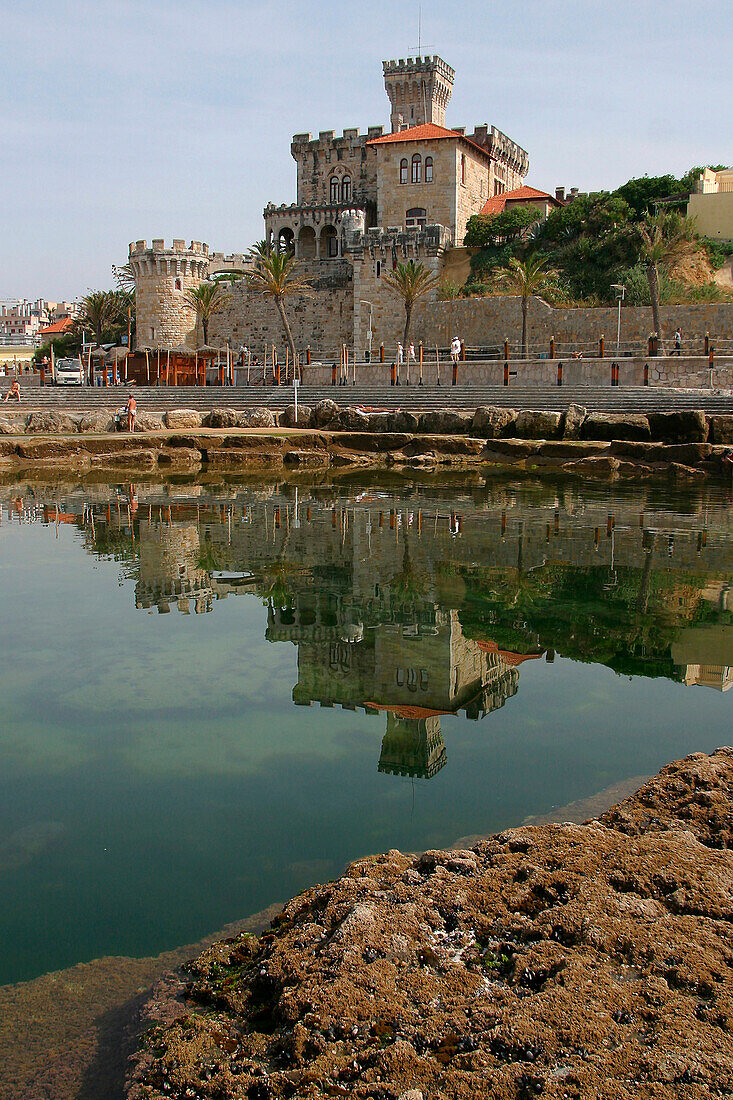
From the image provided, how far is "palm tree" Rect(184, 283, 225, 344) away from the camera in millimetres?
48562

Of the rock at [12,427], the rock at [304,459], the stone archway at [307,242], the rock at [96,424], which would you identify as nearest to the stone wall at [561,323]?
the stone archway at [307,242]

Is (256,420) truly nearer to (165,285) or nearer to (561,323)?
(561,323)

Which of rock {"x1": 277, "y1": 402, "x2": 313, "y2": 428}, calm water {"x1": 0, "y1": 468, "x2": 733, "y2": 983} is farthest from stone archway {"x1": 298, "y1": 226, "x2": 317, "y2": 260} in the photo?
calm water {"x1": 0, "y1": 468, "x2": 733, "y2": 983}

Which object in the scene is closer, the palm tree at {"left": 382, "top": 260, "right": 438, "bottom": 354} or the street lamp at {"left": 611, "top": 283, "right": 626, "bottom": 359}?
the street lamp at {"left": 611, "top": 283, "right": 626, "bottom": 359}

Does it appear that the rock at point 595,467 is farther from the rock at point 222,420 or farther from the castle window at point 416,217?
the castle window at point 416,217

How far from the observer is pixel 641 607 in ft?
30.0

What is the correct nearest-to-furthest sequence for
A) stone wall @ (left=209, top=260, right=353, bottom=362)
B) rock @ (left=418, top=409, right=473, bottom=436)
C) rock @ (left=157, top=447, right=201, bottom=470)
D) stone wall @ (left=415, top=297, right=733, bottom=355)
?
rock @ (left=157, top=447, right=201, bottom=470), rock @ (left=418, top=409, right=473, bottom=436), stone wall @ (left=415, top=297, right=733, bottom=355), stone wall @ (left=209, top=260, right=353, bottom=362)

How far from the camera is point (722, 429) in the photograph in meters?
21.1

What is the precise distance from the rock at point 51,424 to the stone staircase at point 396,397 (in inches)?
263

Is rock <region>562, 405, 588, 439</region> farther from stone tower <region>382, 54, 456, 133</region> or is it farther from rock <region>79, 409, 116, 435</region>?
stone tower <region>382, 54, 456, 133</region>

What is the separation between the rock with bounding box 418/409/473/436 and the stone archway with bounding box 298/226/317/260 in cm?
3319

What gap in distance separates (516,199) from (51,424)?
32.2m

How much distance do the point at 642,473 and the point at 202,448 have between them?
10.5 metres

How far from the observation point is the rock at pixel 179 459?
2205 cm
